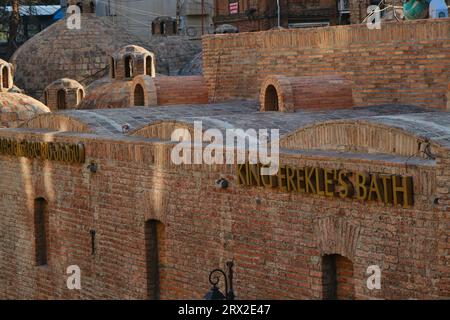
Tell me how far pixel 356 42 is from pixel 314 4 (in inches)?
832

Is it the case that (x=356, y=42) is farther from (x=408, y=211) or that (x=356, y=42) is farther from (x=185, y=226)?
(x=408, y=211)

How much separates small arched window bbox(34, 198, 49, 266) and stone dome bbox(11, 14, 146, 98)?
2161 cm

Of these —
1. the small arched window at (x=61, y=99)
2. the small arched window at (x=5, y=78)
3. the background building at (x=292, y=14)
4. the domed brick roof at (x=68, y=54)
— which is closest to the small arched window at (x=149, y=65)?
the small arched window at (x=61, y=99)

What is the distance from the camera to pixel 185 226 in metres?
15.1

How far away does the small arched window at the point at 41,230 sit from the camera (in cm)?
1914

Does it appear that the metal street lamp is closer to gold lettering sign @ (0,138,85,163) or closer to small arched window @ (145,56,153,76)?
gold lettering sign @ (0,138,85,163)

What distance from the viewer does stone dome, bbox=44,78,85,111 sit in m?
35.1

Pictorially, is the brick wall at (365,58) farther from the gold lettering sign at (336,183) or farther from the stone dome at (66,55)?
the stone dome at (66,55)

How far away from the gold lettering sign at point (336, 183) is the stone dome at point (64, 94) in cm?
2180

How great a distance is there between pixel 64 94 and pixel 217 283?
71.5 feet
